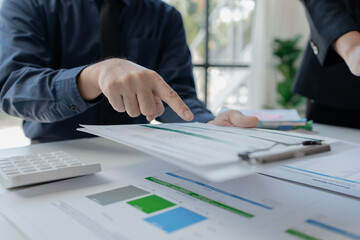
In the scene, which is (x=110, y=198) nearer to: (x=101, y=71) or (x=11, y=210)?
(x=11, y=210)

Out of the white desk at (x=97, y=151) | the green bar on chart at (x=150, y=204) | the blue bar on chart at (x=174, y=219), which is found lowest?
the white desk at (x=97, y=151)

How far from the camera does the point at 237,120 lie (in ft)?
2.18

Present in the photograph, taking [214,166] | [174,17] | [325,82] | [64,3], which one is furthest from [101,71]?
[325,82]

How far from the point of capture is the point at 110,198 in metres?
0.43

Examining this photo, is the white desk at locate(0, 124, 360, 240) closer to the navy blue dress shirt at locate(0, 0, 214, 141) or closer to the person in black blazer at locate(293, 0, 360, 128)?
the navy blue dress shirt at locate(0, 0, 214, 141)

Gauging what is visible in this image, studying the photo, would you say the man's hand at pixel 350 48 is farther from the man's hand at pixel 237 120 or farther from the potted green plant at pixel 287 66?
the potted green plant at pixel 287 66

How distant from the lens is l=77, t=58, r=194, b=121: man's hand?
539mm

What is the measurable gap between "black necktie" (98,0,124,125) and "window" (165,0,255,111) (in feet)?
9.20

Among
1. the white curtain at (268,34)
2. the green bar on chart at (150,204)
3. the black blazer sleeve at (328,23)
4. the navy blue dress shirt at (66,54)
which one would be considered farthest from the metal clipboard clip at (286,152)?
the white curtain at (268,34)

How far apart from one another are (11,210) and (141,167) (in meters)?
Result: 0.23

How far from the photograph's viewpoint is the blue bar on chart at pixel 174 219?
35cm

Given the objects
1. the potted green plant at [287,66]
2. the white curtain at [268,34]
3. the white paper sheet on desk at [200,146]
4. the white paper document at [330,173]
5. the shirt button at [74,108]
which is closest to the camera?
the white paper sheet on desk at [200,146]

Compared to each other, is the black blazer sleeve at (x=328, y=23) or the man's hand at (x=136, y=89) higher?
the black blazer sleeve at (x=328, y=23)

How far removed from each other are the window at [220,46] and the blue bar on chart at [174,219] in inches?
136
